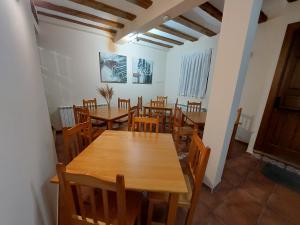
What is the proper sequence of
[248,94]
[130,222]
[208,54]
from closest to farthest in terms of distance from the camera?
[130,222] → [248,94] → [208,54]

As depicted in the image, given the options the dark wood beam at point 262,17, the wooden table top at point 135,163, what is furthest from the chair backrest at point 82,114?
the dark wood beam at point 262,17

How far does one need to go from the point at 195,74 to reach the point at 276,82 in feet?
6.42

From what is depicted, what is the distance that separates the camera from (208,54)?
3.62 metres

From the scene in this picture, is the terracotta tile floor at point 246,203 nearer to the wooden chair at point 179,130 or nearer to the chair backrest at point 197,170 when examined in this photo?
the chair backrest at point 197,170

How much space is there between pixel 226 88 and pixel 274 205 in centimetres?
151

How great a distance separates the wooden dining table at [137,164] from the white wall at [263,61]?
7.48 ft

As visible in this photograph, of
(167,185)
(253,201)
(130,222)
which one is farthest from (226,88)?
(130,222)

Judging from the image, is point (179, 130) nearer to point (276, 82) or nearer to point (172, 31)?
point (276, 82)

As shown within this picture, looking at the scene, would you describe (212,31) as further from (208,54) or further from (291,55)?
(291,55)

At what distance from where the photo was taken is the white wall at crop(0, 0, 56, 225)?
609mm

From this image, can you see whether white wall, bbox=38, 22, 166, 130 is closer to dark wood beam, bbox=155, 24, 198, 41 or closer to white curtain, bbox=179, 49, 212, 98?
dark wood beam, bbox=155, 24, 198, 41

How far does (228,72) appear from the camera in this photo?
1.43 meters

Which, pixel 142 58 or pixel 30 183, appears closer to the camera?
pixel 30 183

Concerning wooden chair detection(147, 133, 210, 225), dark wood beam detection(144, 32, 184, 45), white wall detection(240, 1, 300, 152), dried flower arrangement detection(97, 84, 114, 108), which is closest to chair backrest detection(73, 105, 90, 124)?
dried flower arrangement detection(97, 84, 114, 108)
